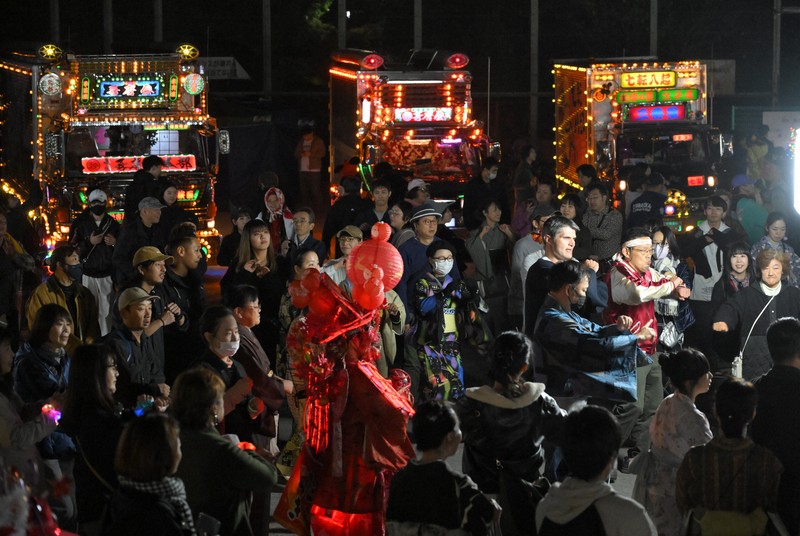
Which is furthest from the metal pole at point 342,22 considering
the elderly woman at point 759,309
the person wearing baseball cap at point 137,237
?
the elderly woman at point 759,309

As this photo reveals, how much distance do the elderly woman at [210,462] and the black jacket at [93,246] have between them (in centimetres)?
713

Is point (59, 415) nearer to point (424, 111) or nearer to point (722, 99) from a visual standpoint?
point (424, 111)

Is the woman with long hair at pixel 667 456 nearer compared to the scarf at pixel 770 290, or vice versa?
the woman with long hair at pixel 667 456

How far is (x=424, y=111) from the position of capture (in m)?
19.2

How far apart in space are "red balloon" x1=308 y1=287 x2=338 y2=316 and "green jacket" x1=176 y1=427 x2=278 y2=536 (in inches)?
67.5

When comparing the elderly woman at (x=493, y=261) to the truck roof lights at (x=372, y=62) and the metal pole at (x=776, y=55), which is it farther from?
the metal pole at (x=776, y=55)

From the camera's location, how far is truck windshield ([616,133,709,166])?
62.9 feet

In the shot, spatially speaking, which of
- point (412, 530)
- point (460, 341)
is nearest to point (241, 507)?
point (412, 530)

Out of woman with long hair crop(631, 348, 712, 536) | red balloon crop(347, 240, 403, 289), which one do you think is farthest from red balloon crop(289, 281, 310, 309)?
woman with long hair crop(631, 348, 712, 536)

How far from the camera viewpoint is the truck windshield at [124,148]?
686 inches

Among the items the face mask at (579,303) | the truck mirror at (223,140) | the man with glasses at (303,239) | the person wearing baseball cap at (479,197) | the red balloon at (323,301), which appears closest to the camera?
the red balloon at (323,301)

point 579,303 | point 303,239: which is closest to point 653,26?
point 303,239

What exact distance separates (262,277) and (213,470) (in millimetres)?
5324

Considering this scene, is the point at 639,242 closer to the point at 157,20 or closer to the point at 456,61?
the point at 456,61
